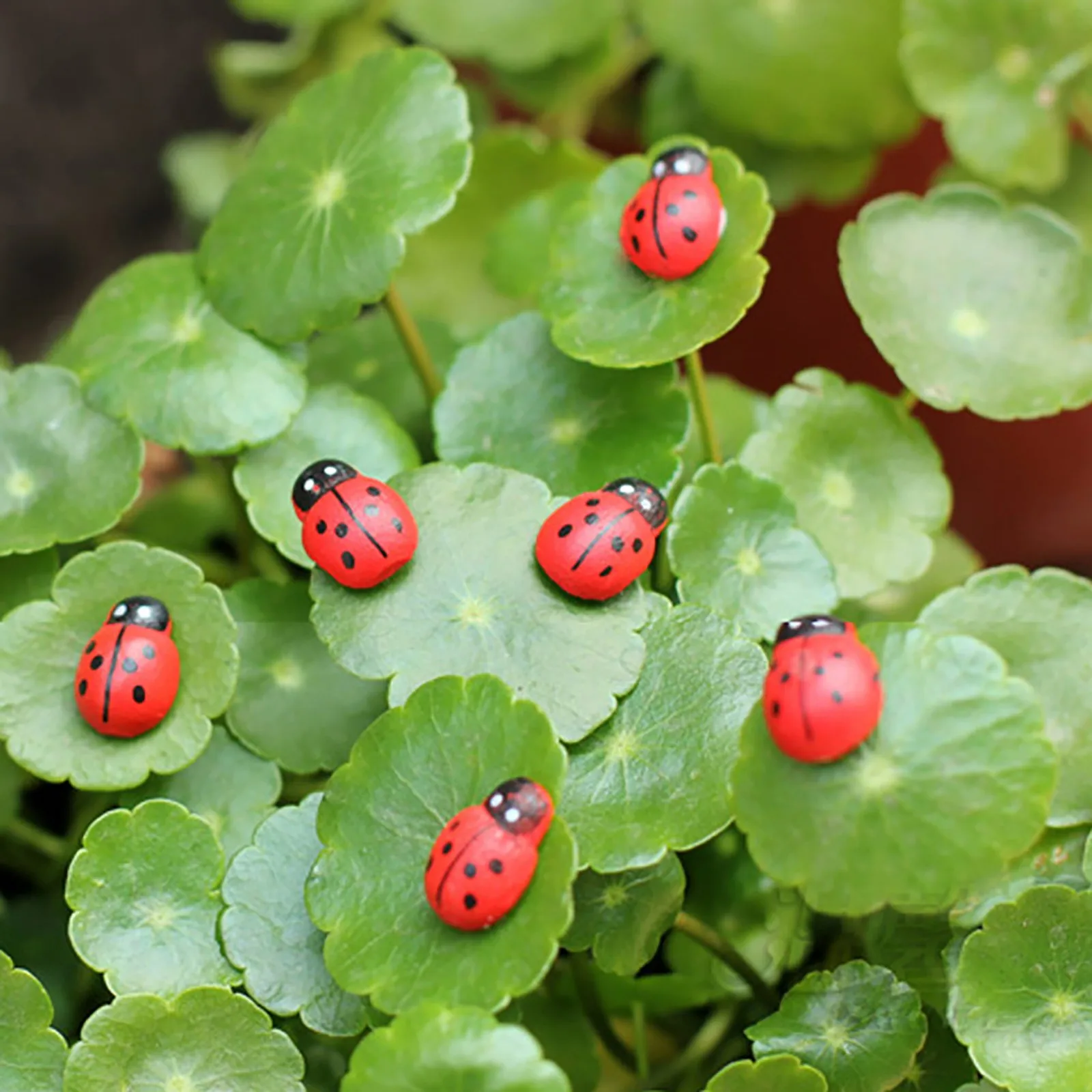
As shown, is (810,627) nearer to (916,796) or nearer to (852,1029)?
(916,796)

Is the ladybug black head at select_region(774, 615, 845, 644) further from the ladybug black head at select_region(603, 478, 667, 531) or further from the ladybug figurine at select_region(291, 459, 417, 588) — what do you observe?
the ladybug figurine at select_region(291, 459, 417, 588)

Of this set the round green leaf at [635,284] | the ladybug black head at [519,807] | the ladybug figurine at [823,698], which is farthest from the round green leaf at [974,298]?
the ladybug black head at [519,807]

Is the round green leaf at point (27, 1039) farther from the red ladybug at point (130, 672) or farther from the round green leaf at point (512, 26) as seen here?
the round green leaf at point (512, 26)

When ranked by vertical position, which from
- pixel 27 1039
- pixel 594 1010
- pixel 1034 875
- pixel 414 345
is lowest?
pixel 594 1010

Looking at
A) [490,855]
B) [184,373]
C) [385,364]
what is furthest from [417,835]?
[385,364]

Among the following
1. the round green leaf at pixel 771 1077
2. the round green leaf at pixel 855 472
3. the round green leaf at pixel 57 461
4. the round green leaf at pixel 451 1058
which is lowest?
the round green leaf at pixel 771 1077

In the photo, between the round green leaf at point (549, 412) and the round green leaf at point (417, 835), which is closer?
the round green leaf at point (417, 835)

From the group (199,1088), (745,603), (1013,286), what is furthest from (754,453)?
(199,1088)

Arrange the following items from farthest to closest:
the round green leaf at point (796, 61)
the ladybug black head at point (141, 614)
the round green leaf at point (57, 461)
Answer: the round green leaf at point (796, 61), the round green leaf at point (57, 461), the ladybug black head at point (141, 614)
